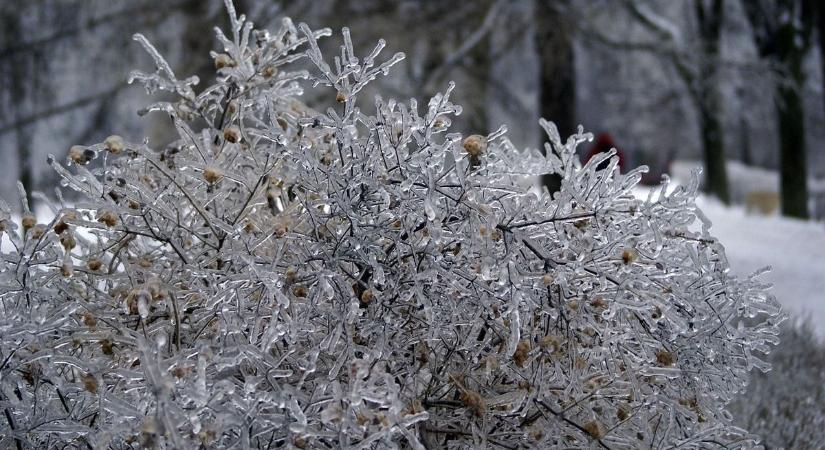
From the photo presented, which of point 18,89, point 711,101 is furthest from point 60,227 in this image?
point 18,89

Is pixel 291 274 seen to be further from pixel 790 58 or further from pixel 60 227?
pixel 790 58

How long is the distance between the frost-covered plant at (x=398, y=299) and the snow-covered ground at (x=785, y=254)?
5.15 meters

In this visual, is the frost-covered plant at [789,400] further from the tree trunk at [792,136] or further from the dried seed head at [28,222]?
the tree trunk at [792,136]

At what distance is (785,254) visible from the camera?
10883 mm

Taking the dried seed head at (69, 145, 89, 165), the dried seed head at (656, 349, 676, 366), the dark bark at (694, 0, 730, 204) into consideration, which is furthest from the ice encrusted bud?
the dark bark at (694, 0, 730, 204)

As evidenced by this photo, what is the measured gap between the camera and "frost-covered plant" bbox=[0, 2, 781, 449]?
6.08 feet

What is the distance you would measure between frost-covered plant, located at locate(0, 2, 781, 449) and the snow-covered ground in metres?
5.15

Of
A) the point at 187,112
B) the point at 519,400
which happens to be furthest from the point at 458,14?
the point at 519,400

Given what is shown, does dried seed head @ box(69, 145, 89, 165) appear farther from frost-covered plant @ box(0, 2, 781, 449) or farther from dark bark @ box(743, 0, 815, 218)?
dark bark @ box(743, 0, 815, 218)

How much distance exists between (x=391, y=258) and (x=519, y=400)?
465 mm

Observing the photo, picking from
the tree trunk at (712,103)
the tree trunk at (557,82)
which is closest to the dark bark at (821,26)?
the tree trunk at (712,103)

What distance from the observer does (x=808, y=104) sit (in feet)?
66.3

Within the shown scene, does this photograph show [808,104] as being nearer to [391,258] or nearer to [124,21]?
[124,21]

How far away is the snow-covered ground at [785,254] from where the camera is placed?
8.19 m
